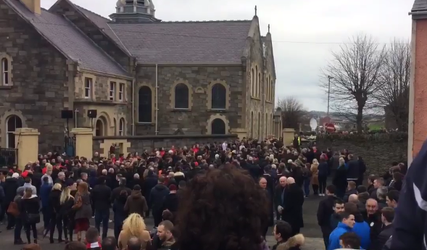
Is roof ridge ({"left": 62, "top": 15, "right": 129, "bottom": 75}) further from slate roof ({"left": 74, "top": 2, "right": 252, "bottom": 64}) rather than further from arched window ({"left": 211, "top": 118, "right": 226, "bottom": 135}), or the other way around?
arched window ({"left": 211, "top": 118, "right": 226, "bottom": 135})

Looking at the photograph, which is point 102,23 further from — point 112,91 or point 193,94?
point 193,94

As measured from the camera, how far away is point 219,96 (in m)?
41.8

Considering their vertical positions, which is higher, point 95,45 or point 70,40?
point 95,45

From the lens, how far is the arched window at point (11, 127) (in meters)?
32.6

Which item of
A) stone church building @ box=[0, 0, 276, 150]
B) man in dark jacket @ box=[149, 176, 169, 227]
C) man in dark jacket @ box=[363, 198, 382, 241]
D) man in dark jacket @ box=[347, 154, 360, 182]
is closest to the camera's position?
man in dark jacket @ box=[363, 198, 382, 241]

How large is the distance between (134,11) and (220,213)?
60602 mm

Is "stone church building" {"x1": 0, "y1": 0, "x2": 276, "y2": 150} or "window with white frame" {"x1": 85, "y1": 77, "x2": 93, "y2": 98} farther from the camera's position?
"window with white frame" {"x1": 85, "y1": 77, "x2": 93, "y2": 98}

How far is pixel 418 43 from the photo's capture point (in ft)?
55.2

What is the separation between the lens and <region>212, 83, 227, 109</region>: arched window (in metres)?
41.8

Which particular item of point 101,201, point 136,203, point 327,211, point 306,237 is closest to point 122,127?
point 101,201

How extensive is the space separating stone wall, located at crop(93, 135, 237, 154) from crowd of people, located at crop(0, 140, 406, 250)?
464 centimetres

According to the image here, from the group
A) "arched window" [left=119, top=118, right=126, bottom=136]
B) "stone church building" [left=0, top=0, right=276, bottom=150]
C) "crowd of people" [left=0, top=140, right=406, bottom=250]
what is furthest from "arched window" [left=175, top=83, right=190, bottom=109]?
"crowd of people" [left=0, top=140, right=406, bottom=250]

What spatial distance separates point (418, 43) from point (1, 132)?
83.0ft

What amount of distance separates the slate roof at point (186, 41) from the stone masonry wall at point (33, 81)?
10.8 meters
